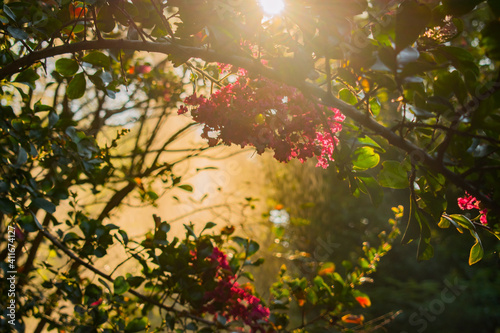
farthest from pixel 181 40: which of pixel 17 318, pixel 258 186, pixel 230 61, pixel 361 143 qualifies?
pixel 258 186

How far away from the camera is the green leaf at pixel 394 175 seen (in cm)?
53

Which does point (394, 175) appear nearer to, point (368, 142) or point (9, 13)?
point (368, 142)

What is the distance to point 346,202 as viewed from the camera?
394 cm

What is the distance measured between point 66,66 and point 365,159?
1.84 ft

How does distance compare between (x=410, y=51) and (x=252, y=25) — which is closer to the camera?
(x=410, y=51)

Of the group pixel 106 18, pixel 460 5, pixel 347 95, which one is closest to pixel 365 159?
pixel 347 95

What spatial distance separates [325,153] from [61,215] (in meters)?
1.89

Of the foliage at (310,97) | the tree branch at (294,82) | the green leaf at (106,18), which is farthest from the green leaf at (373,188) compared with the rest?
the green leaf at (106,18)

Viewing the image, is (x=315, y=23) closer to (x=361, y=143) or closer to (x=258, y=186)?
(x=361, y=143)

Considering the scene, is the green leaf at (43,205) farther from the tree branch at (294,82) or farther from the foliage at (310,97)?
the tree branch at (294,82)

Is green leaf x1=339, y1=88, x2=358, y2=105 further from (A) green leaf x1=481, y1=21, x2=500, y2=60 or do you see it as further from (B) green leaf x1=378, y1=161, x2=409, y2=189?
(A) green leaf x1=481, y1=21, x2=500, y2=60

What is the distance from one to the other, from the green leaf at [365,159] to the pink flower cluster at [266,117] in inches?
1.6

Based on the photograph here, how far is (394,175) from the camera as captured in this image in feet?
1.73

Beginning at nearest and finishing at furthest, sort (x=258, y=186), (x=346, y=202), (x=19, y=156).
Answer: (x=19, y=156), (x=258, y=186), (x=346, y=202)
